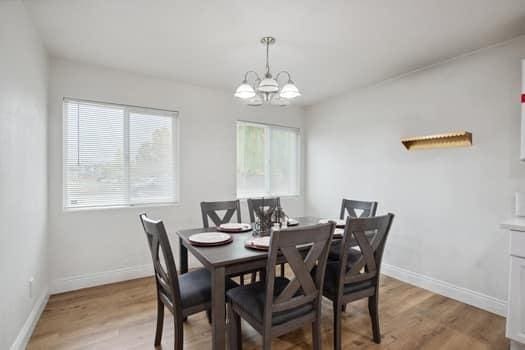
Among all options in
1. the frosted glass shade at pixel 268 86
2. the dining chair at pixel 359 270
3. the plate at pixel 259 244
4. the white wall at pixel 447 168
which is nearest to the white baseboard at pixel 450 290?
the white wall at pixel 447 168

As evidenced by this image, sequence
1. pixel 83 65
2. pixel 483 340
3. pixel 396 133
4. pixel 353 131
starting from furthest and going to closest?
pixel 353 131 < pixel 396 133 < pixel 83 65 < pixel 483 340

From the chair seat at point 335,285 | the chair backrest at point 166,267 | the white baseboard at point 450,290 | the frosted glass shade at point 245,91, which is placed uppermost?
the frosted glass shade at point 245,91

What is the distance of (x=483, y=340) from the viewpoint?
2.14m

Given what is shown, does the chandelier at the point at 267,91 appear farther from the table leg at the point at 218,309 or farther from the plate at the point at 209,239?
the table leg at the point at 218,309

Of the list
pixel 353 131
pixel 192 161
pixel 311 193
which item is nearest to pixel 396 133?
pixel 353 131

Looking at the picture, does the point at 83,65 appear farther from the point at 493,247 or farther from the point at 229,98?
the point at 493,247

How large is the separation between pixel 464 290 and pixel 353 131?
2.28 m

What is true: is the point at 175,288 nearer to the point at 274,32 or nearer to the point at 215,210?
the point at 215,210

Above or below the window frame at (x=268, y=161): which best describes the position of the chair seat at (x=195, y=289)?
below

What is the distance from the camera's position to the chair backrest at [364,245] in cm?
188

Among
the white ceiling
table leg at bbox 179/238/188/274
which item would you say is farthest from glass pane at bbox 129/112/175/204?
table leg at bbox 179/238/188/274

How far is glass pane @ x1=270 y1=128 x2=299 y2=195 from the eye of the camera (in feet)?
15.0

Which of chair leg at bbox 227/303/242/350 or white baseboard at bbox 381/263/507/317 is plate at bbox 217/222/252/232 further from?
white baseboard at bbox 381/263/507/317

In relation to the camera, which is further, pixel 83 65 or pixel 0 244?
pixel 83 65
